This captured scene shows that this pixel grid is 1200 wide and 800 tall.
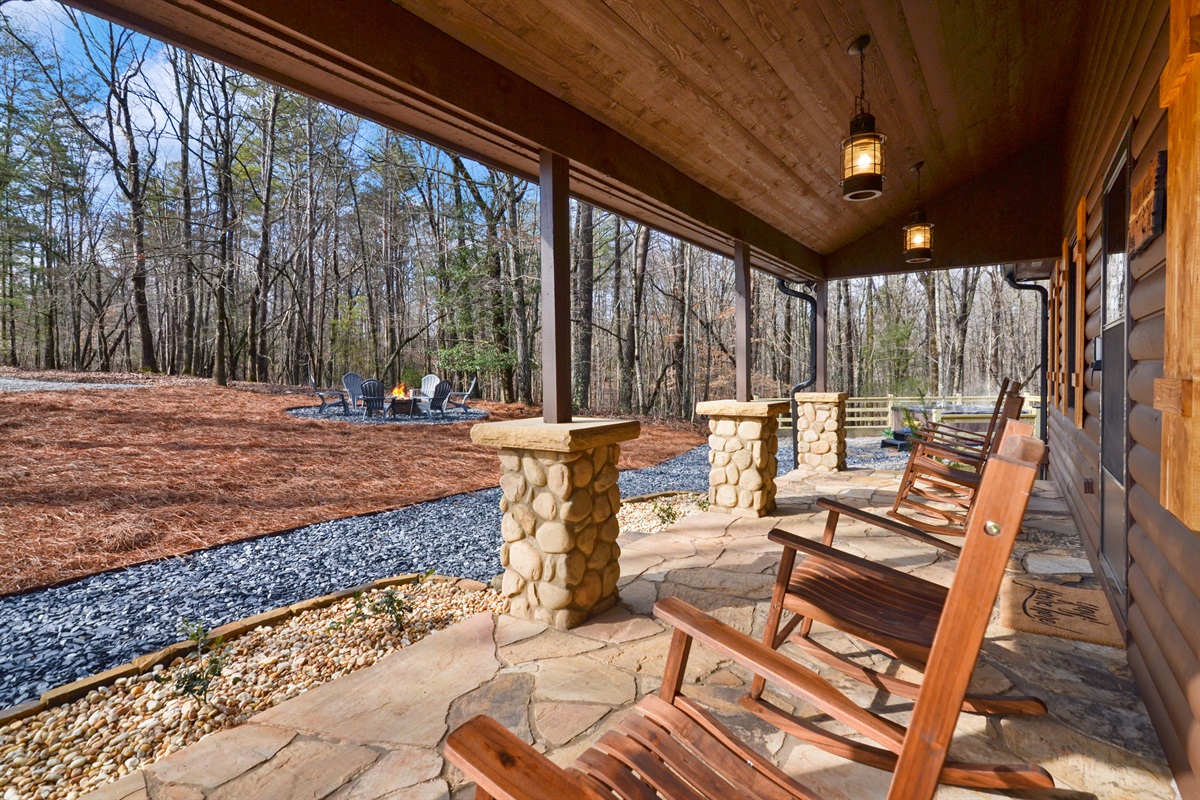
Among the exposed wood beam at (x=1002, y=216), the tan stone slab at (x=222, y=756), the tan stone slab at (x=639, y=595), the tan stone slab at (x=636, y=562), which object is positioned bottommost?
the tan stone slab at (x=222, y=756)

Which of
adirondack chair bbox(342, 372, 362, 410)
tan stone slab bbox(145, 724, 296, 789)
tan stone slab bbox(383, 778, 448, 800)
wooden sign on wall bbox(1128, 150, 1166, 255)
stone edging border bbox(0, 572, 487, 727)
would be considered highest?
wooden sign on wall bbox(1128, 150, 1166, 255)

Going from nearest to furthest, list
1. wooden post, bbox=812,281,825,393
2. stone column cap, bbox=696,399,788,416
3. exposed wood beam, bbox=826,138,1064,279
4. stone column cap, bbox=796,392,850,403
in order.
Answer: stone column cap, bbox=696,399,788,416 → exposed wood beam, bbox=826,138,1064,279 → stone column cap, bbox=796,392,850,403 → wooden post, bbox=812,281,825,393

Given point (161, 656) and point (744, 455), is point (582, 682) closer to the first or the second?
point (161, 656)

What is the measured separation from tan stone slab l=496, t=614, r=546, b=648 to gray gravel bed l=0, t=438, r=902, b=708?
1.01 meters

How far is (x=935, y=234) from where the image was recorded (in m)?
5.75

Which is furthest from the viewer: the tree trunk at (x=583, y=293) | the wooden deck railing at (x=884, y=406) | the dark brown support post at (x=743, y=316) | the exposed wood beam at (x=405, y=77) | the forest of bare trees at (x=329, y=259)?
the forest of bare trees at (x=329, y=259)

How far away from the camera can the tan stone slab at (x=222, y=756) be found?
4.84 ft

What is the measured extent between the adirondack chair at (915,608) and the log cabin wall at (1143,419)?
1.22ft

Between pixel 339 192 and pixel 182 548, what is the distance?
43.7 feet

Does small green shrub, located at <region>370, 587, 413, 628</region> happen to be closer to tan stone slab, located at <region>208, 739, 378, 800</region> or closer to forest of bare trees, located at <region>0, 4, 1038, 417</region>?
tan stone slab, located at <region>208, 739, 378, 800</region>

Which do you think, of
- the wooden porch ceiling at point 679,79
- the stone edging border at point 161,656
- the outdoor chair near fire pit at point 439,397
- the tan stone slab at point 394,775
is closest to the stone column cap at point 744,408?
the wooden porch ceiling at point 679,79

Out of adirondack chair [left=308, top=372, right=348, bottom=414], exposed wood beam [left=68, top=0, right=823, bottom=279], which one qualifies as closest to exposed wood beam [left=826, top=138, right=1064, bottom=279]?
exposed wood beam [left=68, top=0, right=823, bottom=279]

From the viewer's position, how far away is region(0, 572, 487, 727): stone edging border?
1952 mm

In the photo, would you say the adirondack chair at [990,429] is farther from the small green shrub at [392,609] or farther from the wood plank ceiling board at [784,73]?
the small green shrub at [392,609]
